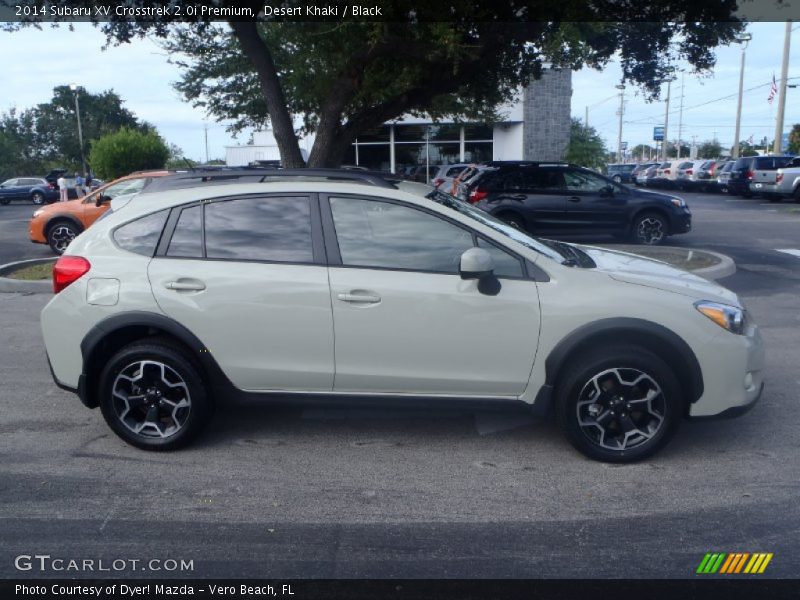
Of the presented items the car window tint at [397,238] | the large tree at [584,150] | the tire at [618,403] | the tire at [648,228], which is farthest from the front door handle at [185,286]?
the large tree at [584,150]

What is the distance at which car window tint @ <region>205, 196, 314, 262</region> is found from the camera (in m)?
4.95

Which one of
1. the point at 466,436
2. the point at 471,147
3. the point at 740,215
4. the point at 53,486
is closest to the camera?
the point at 53,486

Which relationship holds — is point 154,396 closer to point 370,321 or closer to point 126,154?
point 370,321

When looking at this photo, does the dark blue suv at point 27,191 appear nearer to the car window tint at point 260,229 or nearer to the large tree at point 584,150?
the large tree at point 584,150

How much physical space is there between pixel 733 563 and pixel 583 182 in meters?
12.4

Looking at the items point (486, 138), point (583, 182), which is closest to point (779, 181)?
point (486, 138)

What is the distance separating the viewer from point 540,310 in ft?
15.3

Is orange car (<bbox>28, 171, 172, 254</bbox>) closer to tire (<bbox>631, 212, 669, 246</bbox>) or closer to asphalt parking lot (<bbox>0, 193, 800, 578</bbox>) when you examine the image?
tire (<bbox>631, 212, 669, 246</bbox>)

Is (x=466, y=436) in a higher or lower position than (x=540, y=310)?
lower

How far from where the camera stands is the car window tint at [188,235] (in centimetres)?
500
